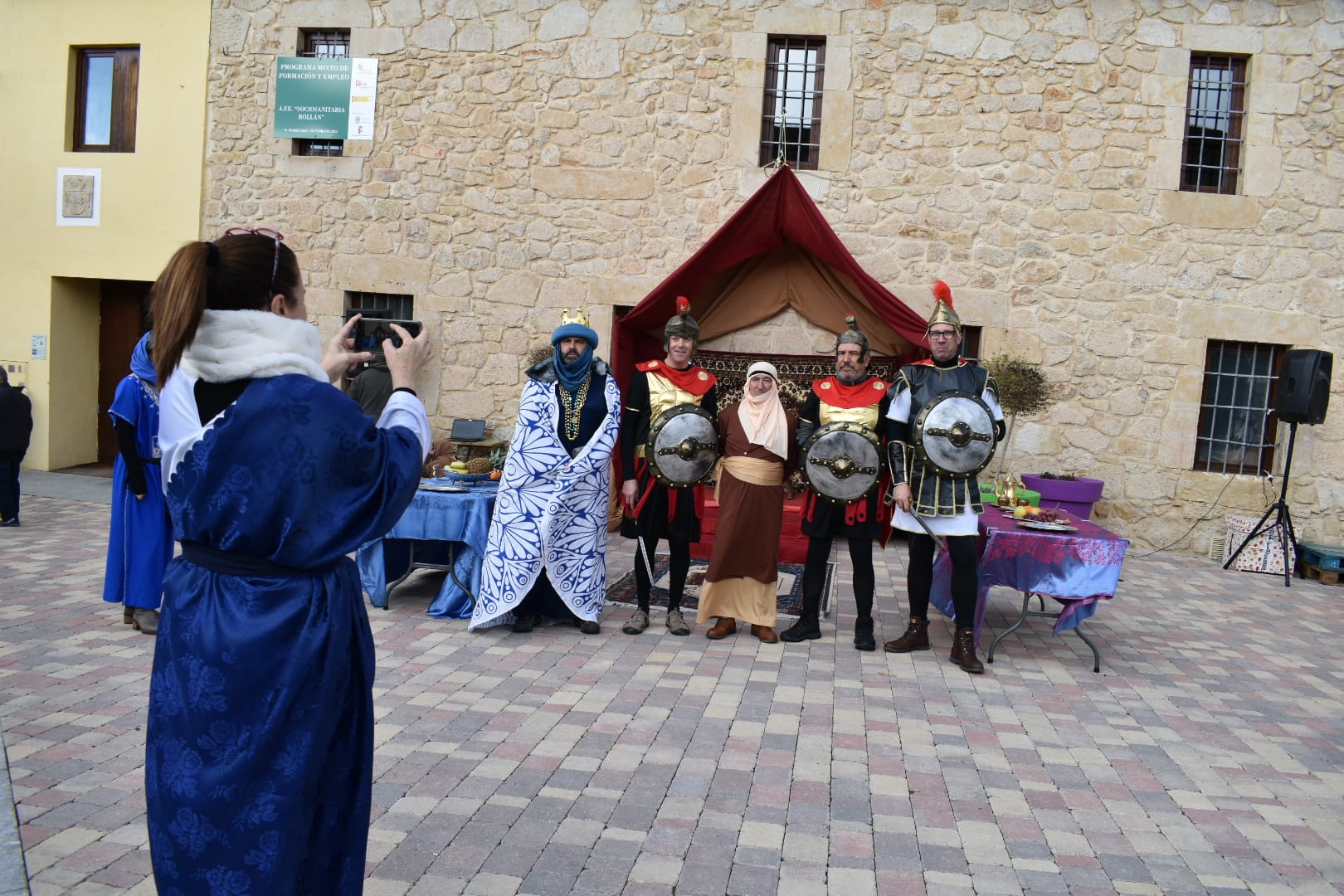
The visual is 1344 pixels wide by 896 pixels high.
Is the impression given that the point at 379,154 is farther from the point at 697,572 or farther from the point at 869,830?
the point at 869,830

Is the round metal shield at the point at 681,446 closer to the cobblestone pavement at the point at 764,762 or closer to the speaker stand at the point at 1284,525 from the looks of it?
the cobblestone pavement at the point at 764,762

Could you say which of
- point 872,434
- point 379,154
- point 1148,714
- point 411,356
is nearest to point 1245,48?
point 872,434

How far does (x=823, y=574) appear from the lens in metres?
5.67

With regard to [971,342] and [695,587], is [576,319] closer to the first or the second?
[695,587]

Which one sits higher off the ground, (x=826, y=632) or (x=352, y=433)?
(x=352, y=433)

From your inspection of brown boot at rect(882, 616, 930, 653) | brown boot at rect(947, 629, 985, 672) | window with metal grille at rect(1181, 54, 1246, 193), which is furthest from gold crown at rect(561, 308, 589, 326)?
window with metal grille at rect(1181, 54, 1246, 193)

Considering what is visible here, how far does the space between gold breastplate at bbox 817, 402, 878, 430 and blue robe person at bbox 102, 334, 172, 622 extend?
355 centimetres

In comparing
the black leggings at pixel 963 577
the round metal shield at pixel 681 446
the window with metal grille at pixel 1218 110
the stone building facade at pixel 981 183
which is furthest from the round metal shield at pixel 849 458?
the window with metal grille at pixel 1218 110

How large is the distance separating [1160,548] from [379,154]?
840 cm

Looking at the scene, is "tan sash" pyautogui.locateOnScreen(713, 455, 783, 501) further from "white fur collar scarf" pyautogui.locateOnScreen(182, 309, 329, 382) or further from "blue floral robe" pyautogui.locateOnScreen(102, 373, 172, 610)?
"white fur collar scarf" pyautogui.locateOnScreen(182, 309, 329, 382)

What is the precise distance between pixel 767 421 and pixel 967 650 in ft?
5.25

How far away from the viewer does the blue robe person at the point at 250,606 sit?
186cm

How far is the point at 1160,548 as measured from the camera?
30.2 ft

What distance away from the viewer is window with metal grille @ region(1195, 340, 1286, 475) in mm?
9188
